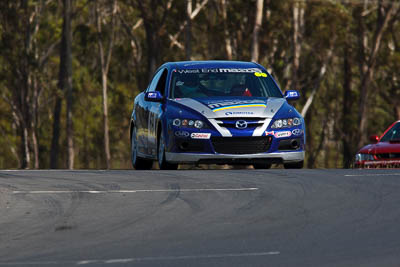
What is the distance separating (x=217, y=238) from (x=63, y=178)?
217 inches

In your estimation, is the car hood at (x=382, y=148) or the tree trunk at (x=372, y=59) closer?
the car hood at (x=382, y=148)

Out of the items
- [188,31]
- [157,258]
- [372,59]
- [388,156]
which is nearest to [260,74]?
[388,156]

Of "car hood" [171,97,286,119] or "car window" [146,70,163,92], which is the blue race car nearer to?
"car hood" [171,97,286,119]

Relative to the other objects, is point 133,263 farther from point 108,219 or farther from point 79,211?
point 79,211

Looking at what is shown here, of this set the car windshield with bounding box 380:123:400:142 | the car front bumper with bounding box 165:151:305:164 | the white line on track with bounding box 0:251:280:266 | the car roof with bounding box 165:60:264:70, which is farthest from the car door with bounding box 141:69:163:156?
the white line on track with bounding box 0:251:280:266

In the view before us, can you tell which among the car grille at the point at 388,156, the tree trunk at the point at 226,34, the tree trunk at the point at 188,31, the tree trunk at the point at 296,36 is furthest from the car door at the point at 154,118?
the tree trunk at the point at 296,36

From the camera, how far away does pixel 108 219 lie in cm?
876

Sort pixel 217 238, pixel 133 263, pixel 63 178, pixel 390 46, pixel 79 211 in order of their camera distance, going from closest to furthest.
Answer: pixel 133 263, pixel 217 238, pixel 79 211, pixel 63 178, pixel 390 46

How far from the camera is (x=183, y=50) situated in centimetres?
5044

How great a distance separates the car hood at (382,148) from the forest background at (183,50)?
2257 cm

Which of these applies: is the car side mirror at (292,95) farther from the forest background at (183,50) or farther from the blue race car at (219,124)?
the forest background at (183,50)

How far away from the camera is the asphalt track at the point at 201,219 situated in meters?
6.82

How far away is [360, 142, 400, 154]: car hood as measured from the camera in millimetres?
16394

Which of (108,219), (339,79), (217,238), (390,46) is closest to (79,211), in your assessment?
(108,219)
